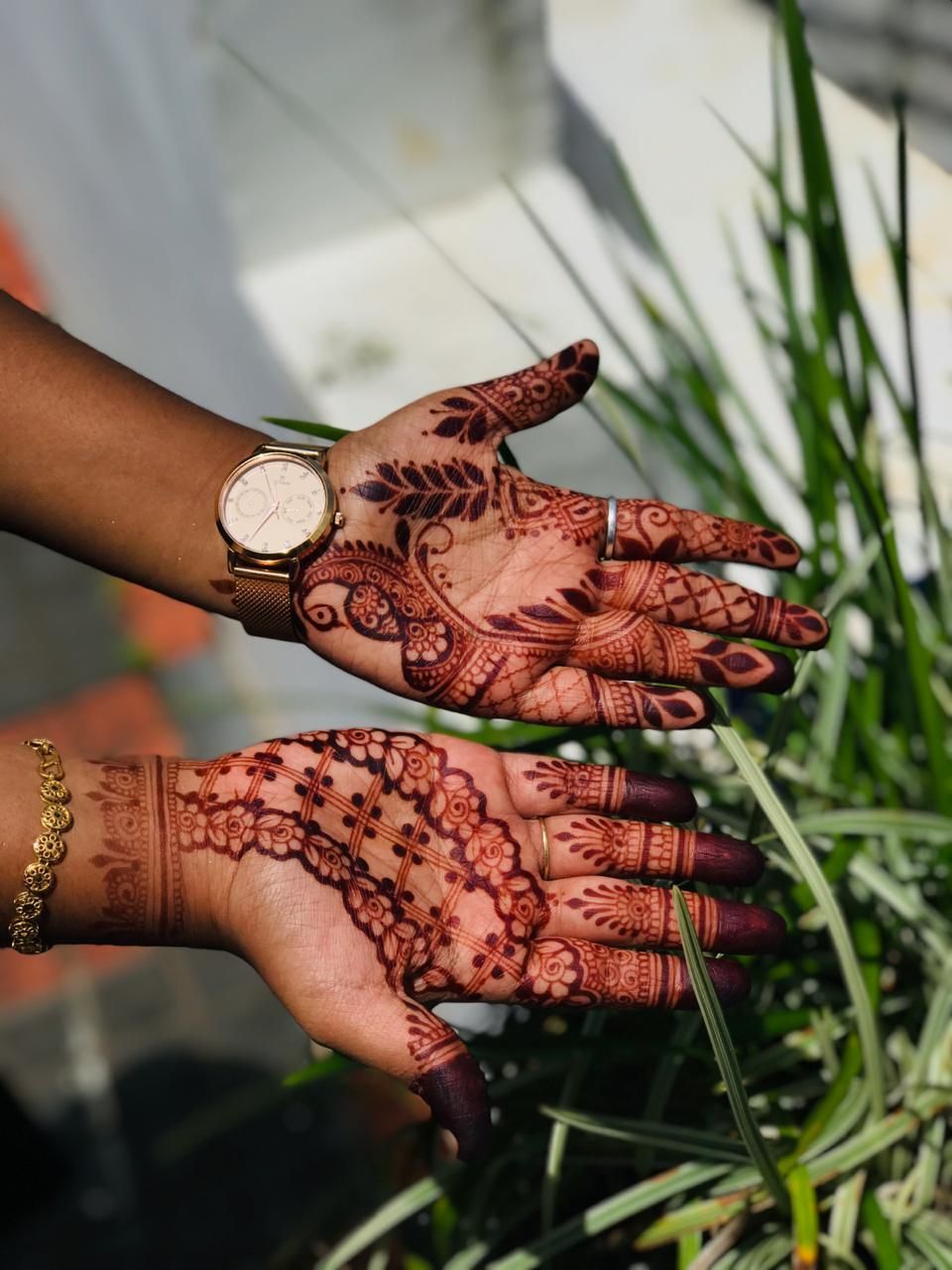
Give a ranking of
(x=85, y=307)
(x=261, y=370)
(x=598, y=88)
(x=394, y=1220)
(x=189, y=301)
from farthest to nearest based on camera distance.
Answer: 1. (x=85, y=307)
2. (x=189, y=301)
3. (x=598, y=88)
4. (x=261, y=370)
5. (x=394, y=1220)

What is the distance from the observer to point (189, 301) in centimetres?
211

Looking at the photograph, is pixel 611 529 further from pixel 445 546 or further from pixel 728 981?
pixel 728 981

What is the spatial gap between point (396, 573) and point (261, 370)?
33.0 inches

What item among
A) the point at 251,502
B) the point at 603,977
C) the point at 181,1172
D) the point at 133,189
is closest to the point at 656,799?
the point at 603,977

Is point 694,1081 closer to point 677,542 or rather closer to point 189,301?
point 677,542

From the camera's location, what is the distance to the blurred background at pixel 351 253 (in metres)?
1.58

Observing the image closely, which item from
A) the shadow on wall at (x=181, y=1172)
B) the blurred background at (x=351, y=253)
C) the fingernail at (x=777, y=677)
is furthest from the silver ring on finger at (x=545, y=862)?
the shadow on wall at (x=181, y=1172)

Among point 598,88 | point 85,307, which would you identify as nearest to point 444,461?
point 598,88

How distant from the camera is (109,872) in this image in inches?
37.6

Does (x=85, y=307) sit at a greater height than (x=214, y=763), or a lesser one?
greater

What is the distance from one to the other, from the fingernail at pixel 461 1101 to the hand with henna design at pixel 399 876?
0.01 meters

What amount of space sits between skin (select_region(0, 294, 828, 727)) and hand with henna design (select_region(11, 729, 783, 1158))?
3.3 inches

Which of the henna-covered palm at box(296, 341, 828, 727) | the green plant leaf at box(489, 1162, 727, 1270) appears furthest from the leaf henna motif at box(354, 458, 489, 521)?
the green plant leaf at box(489, 1162, 727, 1270)

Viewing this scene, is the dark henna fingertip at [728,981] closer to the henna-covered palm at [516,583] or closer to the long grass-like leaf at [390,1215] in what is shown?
the henna-covered palm at [516,583]
